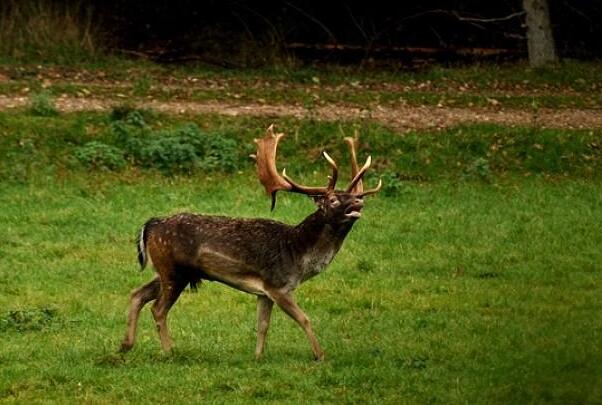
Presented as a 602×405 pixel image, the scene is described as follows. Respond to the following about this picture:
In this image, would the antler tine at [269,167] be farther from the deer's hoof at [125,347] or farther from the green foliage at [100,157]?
the green foliage at [100,157]

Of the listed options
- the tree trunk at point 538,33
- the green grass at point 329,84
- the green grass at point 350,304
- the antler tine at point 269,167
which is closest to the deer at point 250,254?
the green grass at point 350,304

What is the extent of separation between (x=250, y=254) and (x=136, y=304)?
0.99 metres

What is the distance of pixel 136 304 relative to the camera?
1300 cm

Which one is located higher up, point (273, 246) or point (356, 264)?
point (273, 246)

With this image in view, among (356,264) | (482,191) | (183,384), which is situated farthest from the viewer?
(482,191)

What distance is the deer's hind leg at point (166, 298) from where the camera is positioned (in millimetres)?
12812

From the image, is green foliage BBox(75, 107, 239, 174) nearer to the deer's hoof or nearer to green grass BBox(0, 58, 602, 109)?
green grass BBox(0, 58, 602, 109)

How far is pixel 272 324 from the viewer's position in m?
14.3

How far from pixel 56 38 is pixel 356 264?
40.8 ft

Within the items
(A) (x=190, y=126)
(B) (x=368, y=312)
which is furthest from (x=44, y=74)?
(B) (x=368, y=312)

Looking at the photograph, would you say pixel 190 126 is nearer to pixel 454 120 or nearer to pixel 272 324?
pixel 454 120

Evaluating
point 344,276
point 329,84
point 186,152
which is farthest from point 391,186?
point 329,84

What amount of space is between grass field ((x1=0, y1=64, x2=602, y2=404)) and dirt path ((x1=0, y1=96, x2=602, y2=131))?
1.77 feet

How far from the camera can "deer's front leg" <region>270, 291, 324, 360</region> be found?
498 inches
